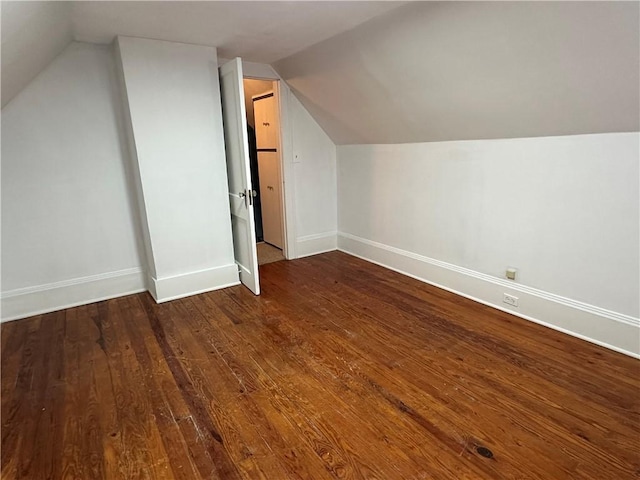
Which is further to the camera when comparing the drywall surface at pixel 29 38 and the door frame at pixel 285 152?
the door frame at pixel 285 152

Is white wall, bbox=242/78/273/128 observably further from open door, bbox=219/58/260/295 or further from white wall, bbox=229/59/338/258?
open door, bbox=219/58/260/295

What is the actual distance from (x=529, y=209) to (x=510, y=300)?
0.74 m

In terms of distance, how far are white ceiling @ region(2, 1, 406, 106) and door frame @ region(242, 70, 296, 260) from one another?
0.79 m

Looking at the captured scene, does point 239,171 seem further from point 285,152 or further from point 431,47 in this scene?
point 431,47

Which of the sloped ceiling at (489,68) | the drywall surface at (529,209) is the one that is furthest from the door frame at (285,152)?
the drywall surface at (529,209)

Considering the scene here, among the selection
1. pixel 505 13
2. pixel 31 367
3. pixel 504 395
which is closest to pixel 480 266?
pixel 504 395

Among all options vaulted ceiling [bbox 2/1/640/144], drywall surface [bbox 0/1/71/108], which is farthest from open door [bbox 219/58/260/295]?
drywall surface [bbox 0/1/71/108]

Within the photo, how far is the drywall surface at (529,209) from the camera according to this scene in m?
2.22

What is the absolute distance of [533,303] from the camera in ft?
8.85

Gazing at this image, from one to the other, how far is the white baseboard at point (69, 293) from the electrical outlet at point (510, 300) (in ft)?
10.7

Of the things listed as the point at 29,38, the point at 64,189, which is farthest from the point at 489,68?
the point at 64,189

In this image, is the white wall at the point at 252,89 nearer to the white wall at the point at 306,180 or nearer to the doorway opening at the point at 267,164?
the doorway opening at the point at 267,164

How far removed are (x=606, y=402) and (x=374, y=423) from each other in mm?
1253

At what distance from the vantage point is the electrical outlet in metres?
2.81
